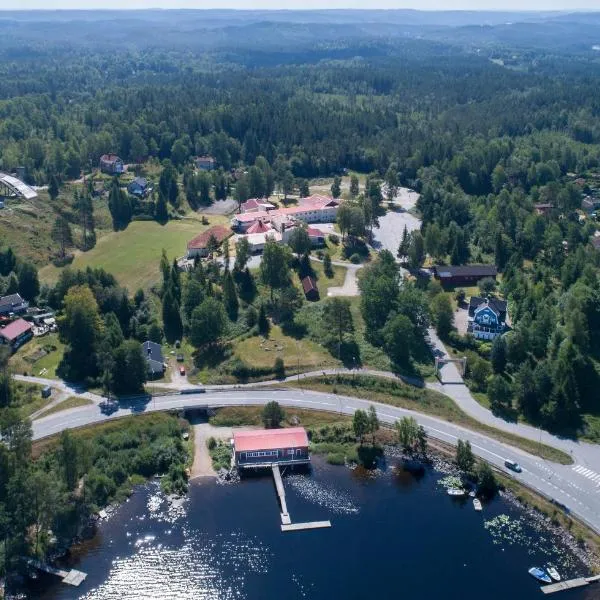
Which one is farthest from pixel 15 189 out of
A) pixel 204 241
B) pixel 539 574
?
pixel 539 574

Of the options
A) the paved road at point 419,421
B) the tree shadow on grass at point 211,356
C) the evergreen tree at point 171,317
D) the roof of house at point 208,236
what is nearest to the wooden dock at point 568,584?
the paved road at point 419,421

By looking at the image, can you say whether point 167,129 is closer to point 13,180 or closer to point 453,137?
point 13,180

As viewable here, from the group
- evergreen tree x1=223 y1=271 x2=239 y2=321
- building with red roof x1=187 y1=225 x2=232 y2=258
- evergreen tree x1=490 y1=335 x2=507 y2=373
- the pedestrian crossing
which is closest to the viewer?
the pedestrian crossing

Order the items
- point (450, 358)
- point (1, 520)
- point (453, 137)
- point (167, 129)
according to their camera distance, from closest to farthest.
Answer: point (1, 520) → point (450, 358) → point (167, 129) → point (453, 137)

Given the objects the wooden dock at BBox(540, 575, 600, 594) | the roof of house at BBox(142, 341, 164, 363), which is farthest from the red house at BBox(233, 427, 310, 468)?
the wooden dock at BBox(540, 575, 600, 594)

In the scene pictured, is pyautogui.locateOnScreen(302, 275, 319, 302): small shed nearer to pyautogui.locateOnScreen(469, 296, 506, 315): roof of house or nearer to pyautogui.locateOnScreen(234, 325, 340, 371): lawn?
pyautogui.locateOnScreen(234, 325, 340, 371): lawn

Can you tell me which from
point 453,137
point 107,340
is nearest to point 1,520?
point 107,340
